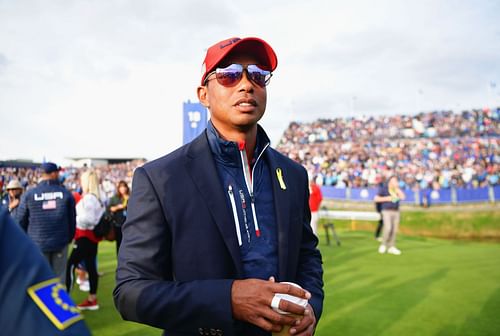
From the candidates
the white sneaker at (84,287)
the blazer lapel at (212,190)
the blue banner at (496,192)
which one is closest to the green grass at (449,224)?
the blue banner at (496,192)

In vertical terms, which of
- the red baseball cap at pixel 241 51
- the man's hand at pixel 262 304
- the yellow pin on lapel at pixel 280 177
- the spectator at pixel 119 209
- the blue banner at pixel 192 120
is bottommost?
the spectator at pixel 119 209

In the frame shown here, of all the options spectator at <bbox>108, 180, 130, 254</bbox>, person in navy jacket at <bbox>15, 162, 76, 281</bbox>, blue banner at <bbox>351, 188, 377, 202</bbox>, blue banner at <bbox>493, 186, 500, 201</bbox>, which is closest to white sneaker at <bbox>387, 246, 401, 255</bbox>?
spectator at <bbox>108, 180, 130, 254</bbox>

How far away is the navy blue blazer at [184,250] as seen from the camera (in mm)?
1456

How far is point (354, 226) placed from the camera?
63.0 ft

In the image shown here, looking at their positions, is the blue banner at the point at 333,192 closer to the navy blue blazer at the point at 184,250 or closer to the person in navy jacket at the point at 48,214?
the person in navy jacket at the point at 48,214

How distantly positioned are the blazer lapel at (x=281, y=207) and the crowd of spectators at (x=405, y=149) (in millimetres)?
21185

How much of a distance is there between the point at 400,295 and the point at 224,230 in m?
6.25

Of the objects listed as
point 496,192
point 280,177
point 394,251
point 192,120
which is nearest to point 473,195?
point 496,192

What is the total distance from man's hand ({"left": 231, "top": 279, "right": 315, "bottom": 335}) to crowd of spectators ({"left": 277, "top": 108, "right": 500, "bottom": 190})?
2174cm

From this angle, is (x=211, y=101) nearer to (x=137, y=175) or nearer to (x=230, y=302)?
(x=137, y=175)

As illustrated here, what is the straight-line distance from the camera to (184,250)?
1622 millimetres

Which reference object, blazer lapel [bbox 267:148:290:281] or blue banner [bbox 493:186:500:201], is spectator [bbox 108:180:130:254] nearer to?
blazer lapel [bbox 267:148:290:281]

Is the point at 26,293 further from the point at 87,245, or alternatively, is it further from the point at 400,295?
the point at 400,295

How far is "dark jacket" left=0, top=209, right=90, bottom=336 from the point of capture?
779 mm
